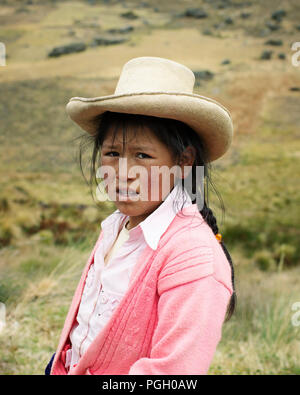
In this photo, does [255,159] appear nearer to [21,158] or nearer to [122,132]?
[21,158]

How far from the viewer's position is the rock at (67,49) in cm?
2484

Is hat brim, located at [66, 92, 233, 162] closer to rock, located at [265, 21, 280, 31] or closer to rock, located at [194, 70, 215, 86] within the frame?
rock, located at [194, 70, 215, 86]

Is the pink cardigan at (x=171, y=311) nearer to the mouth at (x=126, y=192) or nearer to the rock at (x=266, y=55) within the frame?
the mouth at (x=126, y=192)

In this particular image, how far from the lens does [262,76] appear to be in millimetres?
22641

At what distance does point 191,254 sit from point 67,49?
2747cm

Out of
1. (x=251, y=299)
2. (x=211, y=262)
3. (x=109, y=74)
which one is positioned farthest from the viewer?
(x=109, y=74)

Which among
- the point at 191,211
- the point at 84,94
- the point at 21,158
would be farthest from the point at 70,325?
the point at 84,94

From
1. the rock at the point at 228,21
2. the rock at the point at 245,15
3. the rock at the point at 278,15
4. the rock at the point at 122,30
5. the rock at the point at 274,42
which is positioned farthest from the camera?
the rock at the point at 278,15

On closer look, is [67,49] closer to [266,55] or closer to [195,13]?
[266,55]

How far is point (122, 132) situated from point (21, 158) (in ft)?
45.7

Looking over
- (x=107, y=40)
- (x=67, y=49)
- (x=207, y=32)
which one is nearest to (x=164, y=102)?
(x=67, y=49)

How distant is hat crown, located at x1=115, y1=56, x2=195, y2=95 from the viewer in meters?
1.26

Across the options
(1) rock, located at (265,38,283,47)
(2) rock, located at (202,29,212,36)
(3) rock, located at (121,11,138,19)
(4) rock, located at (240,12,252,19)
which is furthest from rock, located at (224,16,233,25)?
(3) rock, located at (121,11,138,19)

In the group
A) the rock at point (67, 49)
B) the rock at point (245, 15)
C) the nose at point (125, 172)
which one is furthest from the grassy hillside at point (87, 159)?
the nose at point (125, 172)
